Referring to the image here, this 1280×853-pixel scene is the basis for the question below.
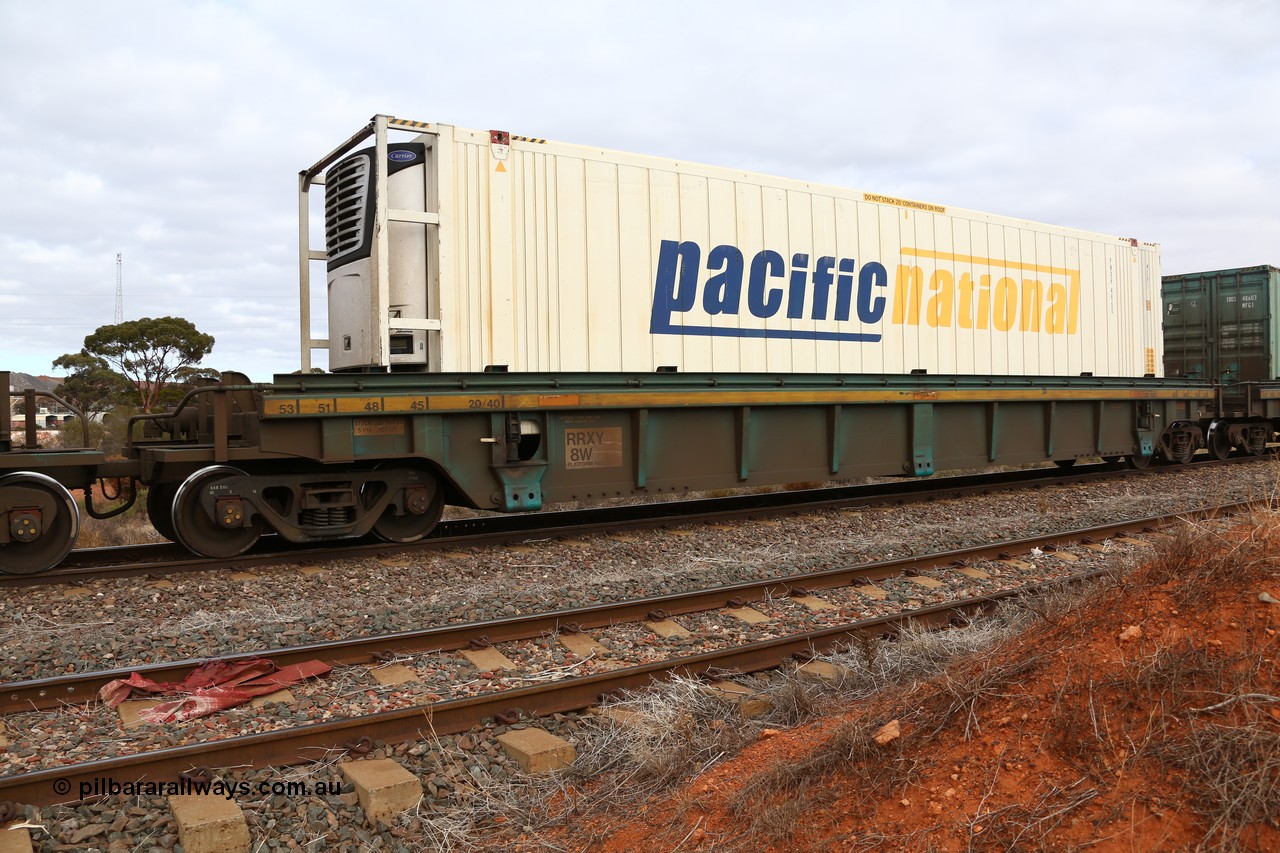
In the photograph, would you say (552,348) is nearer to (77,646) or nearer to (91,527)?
(77,646)

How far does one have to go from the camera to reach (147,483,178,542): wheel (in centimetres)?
823

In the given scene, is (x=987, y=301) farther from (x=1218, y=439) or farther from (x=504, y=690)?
(x=504, y=690)

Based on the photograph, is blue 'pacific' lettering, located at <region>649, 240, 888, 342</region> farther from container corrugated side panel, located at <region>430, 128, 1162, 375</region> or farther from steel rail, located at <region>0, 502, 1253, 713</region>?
steel rail, located at <region>0, 502, 1253, 713</region>

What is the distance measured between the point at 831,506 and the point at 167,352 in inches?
1064

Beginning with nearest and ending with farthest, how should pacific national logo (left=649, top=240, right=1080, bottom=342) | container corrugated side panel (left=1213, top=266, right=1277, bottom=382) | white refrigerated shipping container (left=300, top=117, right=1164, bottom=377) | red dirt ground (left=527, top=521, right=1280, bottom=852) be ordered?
red dirt ground (left=527, top=521, right=1280, bottom=852), white refrigerated shipping container (left=300, top=117, right=1164, bottom=377), pacific national logo (left=649, top=240, right=1080, bottom=342), container corrugated side panel (left=1213, top=266, right=1277, bottom=382)

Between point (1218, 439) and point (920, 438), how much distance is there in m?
9.28

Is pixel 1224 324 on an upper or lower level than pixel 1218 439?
upper

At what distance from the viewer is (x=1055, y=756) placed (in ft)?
9.74

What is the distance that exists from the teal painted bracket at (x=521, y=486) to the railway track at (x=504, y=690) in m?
2.77

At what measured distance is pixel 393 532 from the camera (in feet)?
28.0

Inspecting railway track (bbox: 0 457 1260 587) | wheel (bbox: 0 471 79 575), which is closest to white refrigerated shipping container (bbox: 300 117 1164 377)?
railway track (bbox: 0 457 1260 587)

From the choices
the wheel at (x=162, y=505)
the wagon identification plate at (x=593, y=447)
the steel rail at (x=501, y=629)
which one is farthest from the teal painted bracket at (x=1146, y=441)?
the wheel at (x=162, y=505)

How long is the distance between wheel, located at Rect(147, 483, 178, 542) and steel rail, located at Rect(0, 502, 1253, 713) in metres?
3.54

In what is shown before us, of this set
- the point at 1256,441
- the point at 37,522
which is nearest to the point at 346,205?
the point at 37,522
